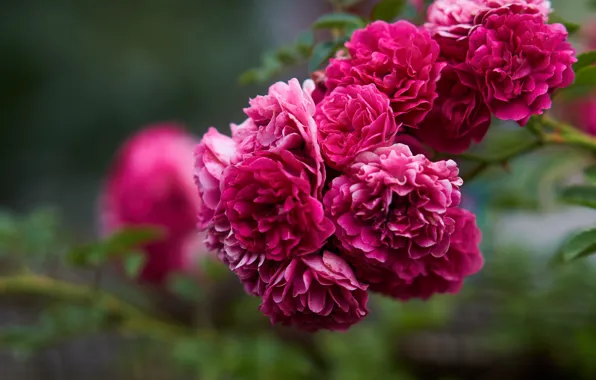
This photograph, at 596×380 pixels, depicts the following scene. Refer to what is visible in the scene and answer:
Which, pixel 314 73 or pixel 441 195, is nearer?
pixel 441 195

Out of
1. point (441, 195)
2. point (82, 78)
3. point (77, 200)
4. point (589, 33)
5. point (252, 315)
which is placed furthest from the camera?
point (77, 200)

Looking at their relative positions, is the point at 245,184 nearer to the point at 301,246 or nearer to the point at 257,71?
the point at 301,246

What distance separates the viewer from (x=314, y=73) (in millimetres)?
598

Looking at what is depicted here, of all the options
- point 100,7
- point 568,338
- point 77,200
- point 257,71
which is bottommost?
point 568,338

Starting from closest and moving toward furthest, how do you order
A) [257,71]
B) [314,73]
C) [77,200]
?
[314,73]
[257,71]
[77,200]

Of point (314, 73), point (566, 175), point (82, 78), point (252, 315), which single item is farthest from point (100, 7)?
point (314, 73)

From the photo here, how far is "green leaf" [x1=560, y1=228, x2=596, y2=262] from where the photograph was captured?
1.91ft

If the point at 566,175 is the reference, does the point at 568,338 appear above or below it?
below

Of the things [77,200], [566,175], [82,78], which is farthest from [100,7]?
[566,175]

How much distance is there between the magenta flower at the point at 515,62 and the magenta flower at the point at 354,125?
0.08 meters

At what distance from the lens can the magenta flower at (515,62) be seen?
0.53 meters

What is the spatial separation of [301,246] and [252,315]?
2.91 feet

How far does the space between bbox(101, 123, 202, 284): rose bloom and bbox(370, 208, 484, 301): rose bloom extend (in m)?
0.79

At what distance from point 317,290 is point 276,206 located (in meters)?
0.07
